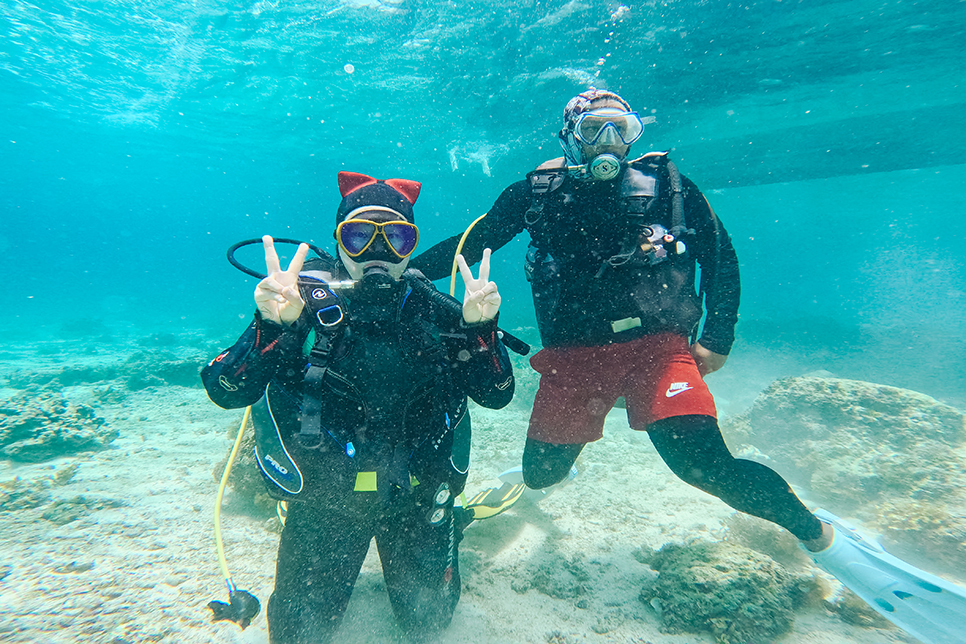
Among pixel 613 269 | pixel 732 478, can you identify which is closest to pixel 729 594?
pixel 732 478

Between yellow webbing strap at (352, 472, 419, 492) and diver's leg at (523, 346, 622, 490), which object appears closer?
yellow webbing strap at (352, 472, 419, 492)

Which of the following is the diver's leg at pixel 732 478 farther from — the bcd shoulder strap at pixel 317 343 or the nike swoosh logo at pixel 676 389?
the bcd shoulder strap at pixel 317 343

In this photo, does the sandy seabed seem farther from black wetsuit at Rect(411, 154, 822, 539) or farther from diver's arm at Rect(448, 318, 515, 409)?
diver's arm at Rect(448, 318, 515, 409)

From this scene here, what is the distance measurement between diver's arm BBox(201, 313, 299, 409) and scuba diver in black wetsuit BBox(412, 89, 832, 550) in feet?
4.80

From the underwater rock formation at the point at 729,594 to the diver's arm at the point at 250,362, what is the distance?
10.4ft

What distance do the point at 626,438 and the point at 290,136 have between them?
28622 mm

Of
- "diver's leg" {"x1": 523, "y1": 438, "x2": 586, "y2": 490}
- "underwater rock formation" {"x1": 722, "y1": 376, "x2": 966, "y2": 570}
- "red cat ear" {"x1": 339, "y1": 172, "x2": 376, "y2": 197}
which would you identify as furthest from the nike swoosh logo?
"underwater rock formation" {"x1": 722, "y1": 376, "x2": 966, "y2": 570}

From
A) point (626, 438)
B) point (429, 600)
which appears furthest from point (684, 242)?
point (626, 438)

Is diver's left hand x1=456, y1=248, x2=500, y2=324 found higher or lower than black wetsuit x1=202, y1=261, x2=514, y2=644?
higher

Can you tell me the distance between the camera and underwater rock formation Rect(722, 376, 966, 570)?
4102mm

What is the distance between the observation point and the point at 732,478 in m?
2.55

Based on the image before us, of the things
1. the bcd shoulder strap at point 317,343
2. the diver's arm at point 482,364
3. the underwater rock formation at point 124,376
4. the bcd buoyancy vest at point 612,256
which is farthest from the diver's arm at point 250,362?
the underwater rock formation at point 124,376

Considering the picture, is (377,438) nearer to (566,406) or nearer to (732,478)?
(566,406)

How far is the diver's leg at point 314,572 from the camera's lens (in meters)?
2.51
